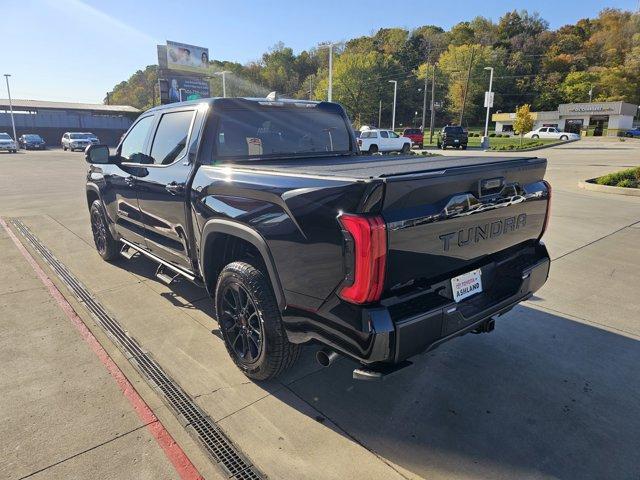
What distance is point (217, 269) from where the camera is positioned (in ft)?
11.3

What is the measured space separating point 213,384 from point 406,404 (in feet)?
4.46

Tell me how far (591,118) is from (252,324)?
269 ft

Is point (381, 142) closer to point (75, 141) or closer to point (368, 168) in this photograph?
point (75, 141)

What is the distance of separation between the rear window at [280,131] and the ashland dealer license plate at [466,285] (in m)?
1.95

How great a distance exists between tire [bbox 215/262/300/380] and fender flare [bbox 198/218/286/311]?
136 mm

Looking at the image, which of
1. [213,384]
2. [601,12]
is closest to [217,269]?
[213,384]

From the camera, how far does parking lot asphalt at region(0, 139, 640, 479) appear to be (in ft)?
7.89

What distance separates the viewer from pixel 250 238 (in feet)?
9.02

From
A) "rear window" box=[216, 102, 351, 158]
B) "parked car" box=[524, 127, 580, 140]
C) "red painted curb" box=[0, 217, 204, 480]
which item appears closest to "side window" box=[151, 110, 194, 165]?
"rear window" box=[216, 102, 351, 158]

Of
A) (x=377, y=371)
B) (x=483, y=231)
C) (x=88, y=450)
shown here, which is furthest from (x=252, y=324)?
(x=483, y=231)

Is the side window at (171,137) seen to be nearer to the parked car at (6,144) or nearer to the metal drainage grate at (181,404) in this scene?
the metal drainage grate at (181,404)

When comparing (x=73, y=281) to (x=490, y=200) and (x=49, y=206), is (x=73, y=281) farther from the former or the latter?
(x=49, y=206)

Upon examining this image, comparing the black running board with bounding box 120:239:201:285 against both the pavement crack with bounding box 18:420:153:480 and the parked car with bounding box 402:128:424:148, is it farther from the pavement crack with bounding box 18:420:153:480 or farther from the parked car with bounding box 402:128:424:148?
the parked car with bounding box 402:128:424:148

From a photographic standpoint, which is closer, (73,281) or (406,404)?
(406,404)
